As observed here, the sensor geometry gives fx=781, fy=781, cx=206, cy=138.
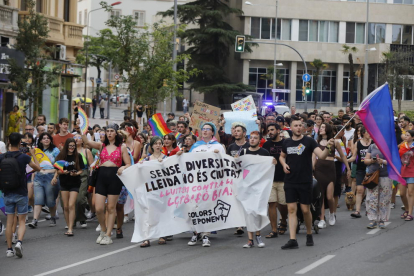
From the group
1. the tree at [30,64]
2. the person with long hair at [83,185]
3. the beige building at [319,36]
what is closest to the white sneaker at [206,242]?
the person with long hair at [83,185]

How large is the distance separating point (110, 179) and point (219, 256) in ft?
7.59

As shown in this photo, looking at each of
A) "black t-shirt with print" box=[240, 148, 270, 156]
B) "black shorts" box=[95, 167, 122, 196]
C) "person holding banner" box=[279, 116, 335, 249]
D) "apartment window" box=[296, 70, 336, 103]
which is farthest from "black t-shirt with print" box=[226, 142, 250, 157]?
"apartment window" box=[296, 70, 336, 103]

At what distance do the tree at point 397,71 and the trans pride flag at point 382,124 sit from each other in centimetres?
5509

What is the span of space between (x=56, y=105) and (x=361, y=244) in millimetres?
29377

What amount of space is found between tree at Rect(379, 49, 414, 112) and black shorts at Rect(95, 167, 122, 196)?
2235 inches

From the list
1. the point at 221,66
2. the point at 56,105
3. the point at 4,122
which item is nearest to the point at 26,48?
the point at 4,122

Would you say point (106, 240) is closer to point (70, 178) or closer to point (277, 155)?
point (70, 178)

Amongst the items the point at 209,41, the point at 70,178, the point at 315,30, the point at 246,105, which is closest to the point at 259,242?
the point at 70,178

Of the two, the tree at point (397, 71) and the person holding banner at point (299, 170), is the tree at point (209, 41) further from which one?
the person holding banner at point (299, 170)

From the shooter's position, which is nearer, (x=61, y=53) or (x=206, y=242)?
(x=206, y=242)

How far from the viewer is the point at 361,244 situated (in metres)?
12.0

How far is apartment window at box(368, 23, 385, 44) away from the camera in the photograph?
74.1 meters

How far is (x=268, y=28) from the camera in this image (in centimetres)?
7294

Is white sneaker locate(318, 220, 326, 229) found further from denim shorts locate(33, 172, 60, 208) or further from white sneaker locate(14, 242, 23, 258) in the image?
white sneaker locate(14, 242, 23, 258)
